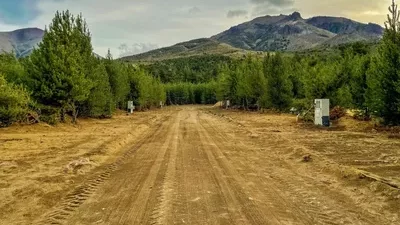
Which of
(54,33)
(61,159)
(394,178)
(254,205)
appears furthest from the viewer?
(54,33)

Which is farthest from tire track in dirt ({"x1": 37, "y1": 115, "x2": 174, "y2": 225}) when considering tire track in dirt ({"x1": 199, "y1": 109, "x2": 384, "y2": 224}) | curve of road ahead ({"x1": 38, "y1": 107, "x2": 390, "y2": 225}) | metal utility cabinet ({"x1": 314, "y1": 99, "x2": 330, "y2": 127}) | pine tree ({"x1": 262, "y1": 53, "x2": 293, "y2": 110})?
pine tree ({"x1": 262, "y1": 53, "x2": 293, "y2": 110})

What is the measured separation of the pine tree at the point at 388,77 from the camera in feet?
70.9

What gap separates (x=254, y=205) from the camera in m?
7.77

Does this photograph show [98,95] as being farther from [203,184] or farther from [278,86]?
[203,184]

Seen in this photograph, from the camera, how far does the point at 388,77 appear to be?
71.8 feet

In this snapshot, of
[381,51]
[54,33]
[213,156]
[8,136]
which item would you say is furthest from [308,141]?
[54,33]

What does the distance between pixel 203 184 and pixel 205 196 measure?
1.24 meters

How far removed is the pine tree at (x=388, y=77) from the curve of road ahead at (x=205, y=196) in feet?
35.1

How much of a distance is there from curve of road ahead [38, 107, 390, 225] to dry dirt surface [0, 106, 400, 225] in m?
0.02

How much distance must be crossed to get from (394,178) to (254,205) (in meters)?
4.48

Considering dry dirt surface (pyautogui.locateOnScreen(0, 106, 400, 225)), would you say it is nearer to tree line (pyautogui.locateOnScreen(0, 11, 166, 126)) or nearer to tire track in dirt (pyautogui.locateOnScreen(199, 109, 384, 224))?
tire track in dirt (pyautogui.locateOnScreen(199, 109, 384, 224))

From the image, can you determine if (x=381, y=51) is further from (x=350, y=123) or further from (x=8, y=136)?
(x=8, y=136)

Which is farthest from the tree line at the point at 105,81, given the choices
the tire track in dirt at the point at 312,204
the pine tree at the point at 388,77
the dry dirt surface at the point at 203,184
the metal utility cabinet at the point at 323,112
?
the tire track in dirt at the point at 312,204

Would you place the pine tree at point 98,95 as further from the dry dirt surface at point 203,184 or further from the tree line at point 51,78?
the dry dirt surface at point 203,184
